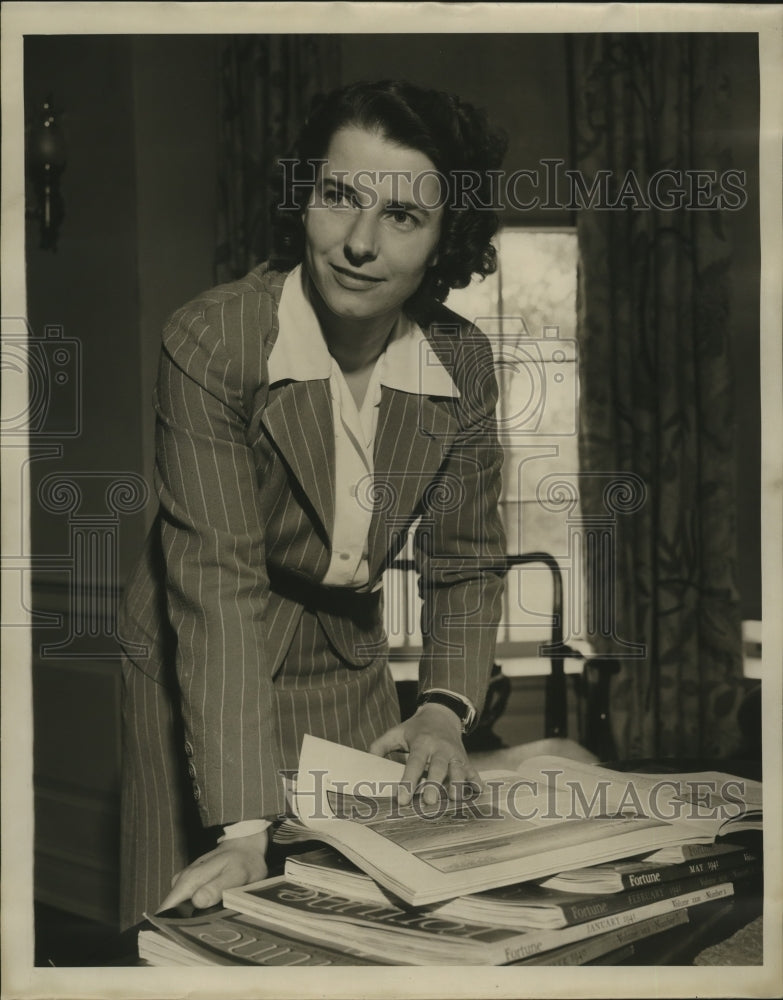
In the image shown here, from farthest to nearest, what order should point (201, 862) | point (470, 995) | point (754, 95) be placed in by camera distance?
point (754, 95) < point (470, 995) < point (201, 862)

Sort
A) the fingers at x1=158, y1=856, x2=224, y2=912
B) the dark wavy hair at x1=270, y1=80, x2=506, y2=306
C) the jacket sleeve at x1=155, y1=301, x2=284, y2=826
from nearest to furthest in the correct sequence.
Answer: the fingers at x1=158, y1=856, x2=224, y2=912 < the jacket sleeve at x1=155, y1=301, x2=284, y2=826 < the dark wavy hair at x1=270, y1=80, x2=506, y2=306

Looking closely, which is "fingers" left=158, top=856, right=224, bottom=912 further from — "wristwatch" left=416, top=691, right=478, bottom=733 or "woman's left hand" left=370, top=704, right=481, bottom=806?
Result: "wristwatch" left=416, top=691, right=478, bottom=733

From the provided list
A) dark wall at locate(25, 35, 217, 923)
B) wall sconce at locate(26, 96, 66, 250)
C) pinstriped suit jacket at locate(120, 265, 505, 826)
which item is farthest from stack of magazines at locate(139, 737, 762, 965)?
wall sconce at locate(26, 96, 66, 250)

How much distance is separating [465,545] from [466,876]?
17.6 inches

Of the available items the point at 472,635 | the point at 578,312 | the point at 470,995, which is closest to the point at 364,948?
the point at 470,995

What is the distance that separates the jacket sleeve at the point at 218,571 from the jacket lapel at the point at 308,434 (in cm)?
4

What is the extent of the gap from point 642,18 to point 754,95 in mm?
190

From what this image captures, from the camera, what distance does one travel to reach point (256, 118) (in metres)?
1.41

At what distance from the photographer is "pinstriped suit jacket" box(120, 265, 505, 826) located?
1.16m

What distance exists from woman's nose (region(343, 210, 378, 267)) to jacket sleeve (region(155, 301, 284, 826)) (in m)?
0.16

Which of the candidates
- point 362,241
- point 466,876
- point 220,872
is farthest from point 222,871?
point 362,241

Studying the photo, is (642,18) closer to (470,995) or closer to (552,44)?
(552,44)

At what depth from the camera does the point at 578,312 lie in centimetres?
137

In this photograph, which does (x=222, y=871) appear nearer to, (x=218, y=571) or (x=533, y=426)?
(x=218, y=571)
